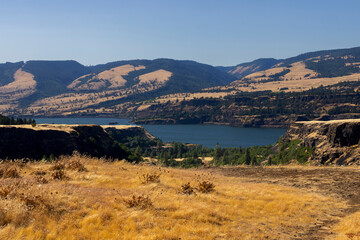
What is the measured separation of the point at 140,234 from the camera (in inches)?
417

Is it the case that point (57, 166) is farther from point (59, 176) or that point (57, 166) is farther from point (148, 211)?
point (148, 211)

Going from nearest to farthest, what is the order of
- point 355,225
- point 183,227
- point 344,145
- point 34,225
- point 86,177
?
1. point 34,225
2. point 183,227
3. point 355,225
4. point 86,177
5. point 344,145

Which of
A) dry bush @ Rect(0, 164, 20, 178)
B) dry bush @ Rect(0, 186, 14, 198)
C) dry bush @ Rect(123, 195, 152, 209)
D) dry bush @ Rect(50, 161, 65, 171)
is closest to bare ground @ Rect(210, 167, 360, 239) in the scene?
dry bush @ Rect(123, 195, 152, 209)

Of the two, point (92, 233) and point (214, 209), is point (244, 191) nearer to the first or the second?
point (214, 209)

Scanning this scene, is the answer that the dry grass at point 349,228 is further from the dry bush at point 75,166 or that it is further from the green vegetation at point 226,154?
the green vegetation at point 226,154

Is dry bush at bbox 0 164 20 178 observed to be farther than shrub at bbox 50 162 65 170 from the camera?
No

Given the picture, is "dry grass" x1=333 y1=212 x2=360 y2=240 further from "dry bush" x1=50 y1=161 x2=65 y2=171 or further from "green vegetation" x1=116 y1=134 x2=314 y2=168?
"green vegetation" x1=116 y1=134 x2=314 y2=168

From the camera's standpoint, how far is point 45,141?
7831 cm

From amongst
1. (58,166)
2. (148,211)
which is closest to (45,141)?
(58,166)

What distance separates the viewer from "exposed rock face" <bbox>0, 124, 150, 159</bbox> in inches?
2857

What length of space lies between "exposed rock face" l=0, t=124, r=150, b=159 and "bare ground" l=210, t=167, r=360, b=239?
156ft

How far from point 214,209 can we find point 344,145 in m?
41.8

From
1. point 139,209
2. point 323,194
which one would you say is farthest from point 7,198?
point 323,194

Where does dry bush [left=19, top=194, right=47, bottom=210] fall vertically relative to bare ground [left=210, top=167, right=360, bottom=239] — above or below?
above
